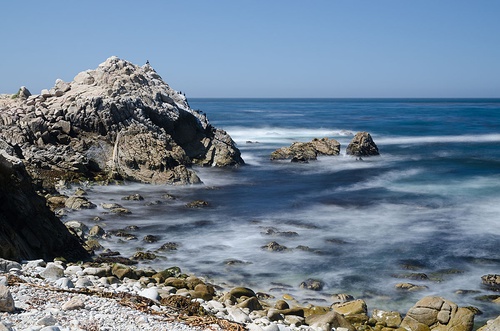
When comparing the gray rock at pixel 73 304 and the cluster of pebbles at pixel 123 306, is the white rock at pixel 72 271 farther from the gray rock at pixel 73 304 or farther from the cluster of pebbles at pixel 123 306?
the gray rock at pixel 73 304

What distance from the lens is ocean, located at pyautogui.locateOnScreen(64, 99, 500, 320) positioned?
1422 cm

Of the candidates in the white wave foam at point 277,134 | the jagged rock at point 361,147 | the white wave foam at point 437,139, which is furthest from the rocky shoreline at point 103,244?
the white wave foam at point 437,139

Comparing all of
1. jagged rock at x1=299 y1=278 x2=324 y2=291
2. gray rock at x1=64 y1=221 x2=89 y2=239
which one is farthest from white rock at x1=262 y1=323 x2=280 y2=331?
gray rock at x1=64 y1=221 x2=89 y2=239

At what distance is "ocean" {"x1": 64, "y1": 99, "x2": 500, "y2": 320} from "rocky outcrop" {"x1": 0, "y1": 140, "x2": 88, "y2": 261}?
9.38 feet

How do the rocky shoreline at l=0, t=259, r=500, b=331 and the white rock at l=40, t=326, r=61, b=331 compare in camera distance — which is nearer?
the white rock at l=40, t=326, r=61, b=331

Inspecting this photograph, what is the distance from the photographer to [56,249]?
12.9 meters

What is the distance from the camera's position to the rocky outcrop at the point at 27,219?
39.9ft

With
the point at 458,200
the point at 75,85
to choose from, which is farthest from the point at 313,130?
the point at 458,200

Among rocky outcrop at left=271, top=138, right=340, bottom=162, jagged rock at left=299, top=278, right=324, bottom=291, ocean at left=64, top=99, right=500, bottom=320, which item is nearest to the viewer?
jagged rock at left=299, top=278, right=324, bottom=291

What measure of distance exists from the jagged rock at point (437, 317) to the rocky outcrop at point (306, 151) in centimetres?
2533

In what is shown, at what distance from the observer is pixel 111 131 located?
97.2ft

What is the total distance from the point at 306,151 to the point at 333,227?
19137 millimetres

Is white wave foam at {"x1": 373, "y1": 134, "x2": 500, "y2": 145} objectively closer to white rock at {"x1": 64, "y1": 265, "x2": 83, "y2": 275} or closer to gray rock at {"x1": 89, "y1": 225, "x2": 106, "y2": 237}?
gray rock at {"x1": 89, "y1": 225, "x2": 106, "y2": 237}

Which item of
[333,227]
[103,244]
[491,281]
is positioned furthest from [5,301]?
[333,227]
